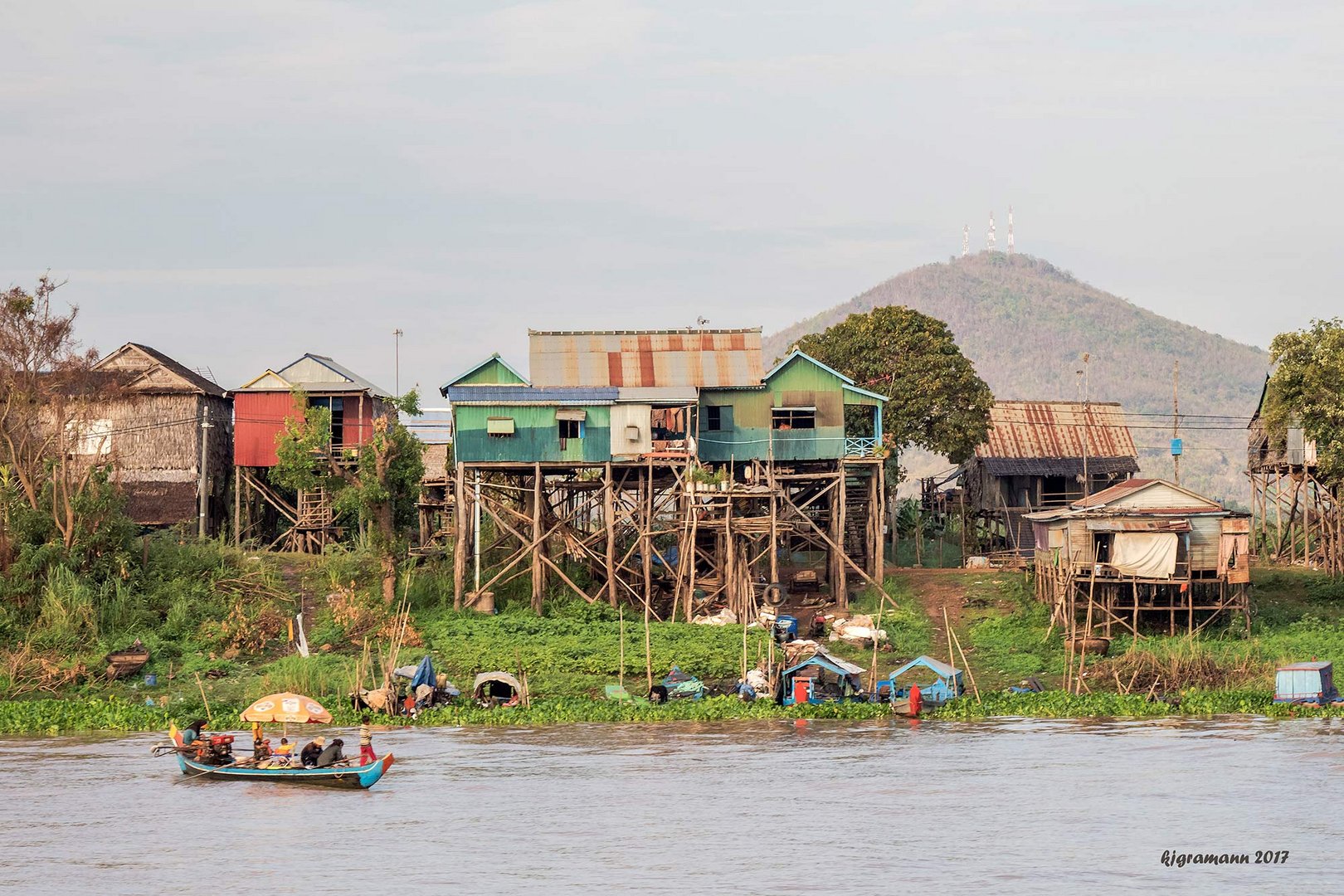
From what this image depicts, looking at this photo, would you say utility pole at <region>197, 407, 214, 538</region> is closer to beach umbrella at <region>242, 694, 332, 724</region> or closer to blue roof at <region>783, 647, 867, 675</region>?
beach umbrella at <region>242, 694, 332, 724</region>

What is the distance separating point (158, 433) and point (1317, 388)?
39.2 m

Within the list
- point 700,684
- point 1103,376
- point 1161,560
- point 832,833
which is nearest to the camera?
point 832,833

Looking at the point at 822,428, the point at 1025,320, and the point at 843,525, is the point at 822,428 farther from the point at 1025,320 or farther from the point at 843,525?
the point at 1025,320

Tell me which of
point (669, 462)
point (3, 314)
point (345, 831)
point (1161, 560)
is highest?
point (3, 314)

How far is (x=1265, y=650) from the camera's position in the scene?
43.4m

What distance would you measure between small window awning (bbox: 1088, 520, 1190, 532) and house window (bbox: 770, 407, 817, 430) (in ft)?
30.5

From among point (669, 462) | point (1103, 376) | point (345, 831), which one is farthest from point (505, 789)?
point (1103, 376)

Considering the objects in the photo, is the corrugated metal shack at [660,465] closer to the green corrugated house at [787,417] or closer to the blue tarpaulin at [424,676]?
the green corrugated house at [787,417]

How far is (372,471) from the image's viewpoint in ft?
165

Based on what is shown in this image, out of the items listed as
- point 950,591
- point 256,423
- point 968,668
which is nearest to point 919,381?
point 950,591

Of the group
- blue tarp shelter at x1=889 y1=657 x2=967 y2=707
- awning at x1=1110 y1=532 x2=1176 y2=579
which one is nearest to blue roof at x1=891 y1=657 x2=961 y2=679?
blue tarp shelter at x1=889 y1=657 x2=967 y2=707

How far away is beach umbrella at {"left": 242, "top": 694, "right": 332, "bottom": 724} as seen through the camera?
35.6m

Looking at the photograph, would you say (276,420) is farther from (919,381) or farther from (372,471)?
(919,381)

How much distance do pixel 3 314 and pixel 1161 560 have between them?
35.3 m
